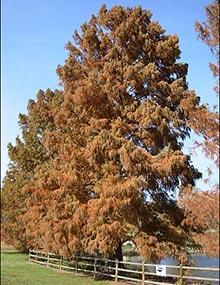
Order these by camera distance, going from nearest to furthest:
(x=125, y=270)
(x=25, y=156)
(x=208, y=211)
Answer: (x=208, y=211) < (x=125, y=270) < (x=25, y=156)

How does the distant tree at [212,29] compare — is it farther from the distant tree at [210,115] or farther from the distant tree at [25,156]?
the distant tree at [25,156]

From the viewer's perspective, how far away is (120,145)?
2464 cm

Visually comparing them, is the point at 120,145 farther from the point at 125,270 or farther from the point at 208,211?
the point at 208,211

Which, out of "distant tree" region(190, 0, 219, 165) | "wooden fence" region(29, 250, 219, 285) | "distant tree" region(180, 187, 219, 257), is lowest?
"wooden fence" region(29, 250, 219, 285)

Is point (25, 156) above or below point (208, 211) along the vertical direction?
above

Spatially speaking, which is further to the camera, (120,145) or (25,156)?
(25,156)

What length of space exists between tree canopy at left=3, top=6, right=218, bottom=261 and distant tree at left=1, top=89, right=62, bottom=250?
23.8 ft

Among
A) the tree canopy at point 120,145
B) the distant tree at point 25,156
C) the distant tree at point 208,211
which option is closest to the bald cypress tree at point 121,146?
the tree canopy at point 120,145

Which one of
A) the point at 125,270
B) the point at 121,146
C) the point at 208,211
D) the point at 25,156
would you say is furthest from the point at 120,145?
the point at 25,156

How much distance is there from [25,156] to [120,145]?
1673 centimetres

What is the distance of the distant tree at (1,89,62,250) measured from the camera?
122 feet

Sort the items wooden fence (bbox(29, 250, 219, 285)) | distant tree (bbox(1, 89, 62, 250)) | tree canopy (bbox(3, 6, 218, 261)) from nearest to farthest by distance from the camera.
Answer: wooden fence (bbox(29, 250, 219, 285)) → tree canopy (bbox(3, 6, 218, 261)) → distant tree (bbox(1, 89, 62, 250))

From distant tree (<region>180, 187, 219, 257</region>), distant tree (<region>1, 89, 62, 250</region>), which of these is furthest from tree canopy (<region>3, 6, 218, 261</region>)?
distant tree (<region>1, 89, 62, 250</region>)

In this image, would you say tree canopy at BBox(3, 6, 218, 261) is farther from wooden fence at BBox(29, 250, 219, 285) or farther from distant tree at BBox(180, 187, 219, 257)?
distant tree at BBox(180, 187, 219, 257)
